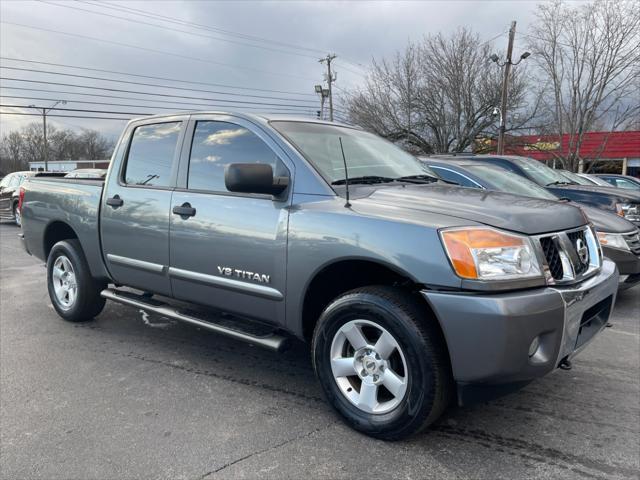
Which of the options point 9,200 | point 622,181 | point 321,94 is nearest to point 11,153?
point 321,94

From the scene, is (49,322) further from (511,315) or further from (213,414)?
(511,315)

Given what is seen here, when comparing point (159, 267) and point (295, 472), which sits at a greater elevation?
point (159, 267)

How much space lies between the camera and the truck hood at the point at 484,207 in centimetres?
258

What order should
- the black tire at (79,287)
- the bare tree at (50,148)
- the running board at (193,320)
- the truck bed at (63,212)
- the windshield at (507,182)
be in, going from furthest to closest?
the bare tree at (50,148)
the windshield at (507,182)
the black tire at (79,287)
the truck bed at (63,212)
the running board at (193,320)

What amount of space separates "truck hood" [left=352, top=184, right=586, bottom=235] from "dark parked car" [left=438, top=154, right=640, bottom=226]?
4305 mm

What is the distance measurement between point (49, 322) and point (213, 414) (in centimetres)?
280

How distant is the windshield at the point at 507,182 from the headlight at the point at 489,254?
153 inches

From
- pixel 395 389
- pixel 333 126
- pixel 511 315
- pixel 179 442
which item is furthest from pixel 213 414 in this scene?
pixel 333 126

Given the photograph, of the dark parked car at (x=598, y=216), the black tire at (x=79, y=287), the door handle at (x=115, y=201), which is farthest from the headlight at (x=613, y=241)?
the black tire at (x=79, y=287)

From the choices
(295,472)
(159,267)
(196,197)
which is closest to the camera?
(295,472)

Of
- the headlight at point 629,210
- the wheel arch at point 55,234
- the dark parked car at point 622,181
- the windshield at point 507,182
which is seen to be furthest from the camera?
the dark parked car at point 622,181

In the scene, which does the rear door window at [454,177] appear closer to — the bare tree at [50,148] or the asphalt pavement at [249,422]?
the asphalt pavement at [249,422]

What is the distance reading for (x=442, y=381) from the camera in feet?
8.25

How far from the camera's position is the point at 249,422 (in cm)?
297
